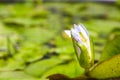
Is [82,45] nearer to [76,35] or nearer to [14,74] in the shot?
[76,35]

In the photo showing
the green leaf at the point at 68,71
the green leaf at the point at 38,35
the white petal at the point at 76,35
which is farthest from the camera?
the green leaf at the point at 38,35

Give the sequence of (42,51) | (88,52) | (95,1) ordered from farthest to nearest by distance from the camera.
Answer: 1. (95,1)
2. (42,51)
3. (88,52)

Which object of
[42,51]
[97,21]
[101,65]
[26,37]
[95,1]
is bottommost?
[101,65]

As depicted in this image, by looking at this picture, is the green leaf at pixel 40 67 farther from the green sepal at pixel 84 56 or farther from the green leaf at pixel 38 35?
the green leaf at pixel 38 35

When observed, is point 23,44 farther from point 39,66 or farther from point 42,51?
point 39,66

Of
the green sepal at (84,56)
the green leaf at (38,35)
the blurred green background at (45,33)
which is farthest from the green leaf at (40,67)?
the green leaf at (38,35)

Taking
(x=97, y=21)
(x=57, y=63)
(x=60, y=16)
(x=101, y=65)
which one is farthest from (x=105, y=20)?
(x=101, y=65)

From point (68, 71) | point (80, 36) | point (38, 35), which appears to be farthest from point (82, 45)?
point (38, 35)
